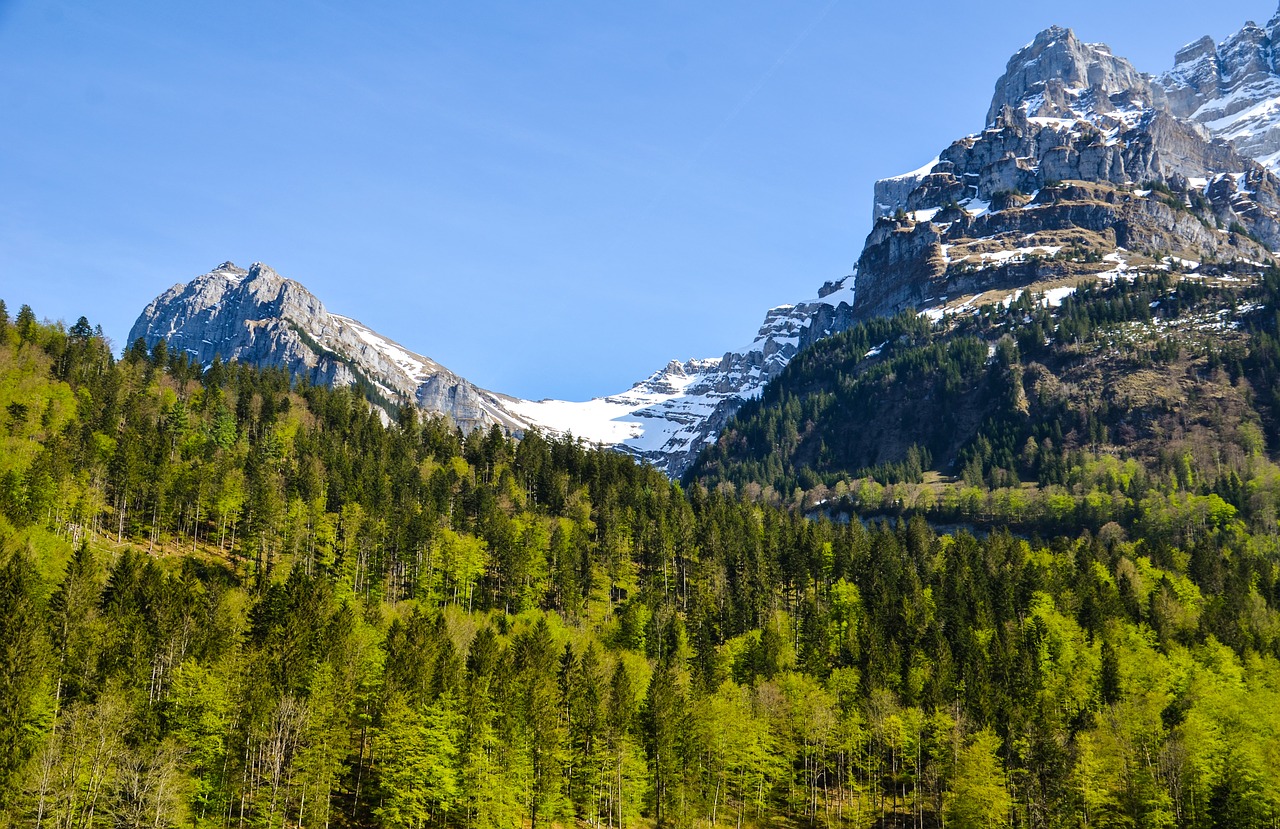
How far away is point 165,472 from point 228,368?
245ft

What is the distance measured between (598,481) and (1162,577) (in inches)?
3573

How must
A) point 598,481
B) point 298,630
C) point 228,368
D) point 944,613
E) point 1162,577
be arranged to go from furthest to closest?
point 228,368 → point 598,481 → point 1162,577 → point 944,613 → point 298,630

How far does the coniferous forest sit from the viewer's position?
6781cm

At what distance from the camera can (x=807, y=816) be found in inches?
3588

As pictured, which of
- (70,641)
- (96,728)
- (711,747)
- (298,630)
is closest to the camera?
(96,728)

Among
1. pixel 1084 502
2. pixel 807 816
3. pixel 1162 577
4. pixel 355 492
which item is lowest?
pixel 807 816

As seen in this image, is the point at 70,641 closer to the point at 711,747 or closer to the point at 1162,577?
the point at 711,747

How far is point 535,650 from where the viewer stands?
87.8 metres

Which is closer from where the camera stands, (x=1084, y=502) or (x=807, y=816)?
(x=807, y=816)

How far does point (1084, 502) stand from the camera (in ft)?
647

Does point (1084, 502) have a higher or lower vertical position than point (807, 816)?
higher

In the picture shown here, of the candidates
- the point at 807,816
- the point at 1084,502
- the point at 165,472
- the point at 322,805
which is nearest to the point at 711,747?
the point at 807,816

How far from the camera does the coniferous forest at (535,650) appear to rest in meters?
67.8

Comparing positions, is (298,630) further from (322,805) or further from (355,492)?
(355,492)
